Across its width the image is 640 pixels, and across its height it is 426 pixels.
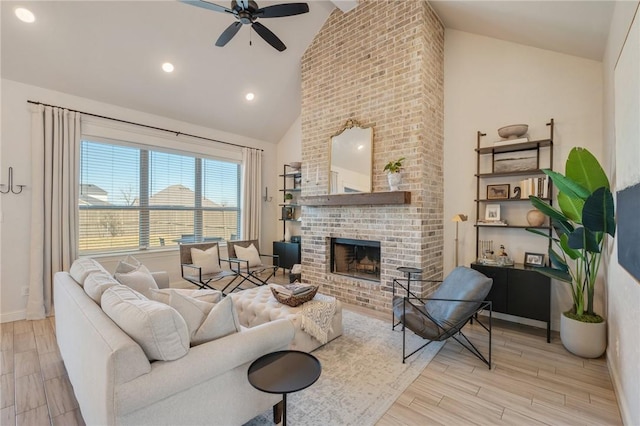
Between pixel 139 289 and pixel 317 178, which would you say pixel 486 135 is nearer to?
pixel 317 178

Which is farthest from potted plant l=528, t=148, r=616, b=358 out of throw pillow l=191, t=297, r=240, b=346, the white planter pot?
throw pillow l=191, t=297, r=240, b=346

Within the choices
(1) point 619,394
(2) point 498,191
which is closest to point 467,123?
(2) point 498,191

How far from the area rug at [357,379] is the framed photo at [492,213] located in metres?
1.68

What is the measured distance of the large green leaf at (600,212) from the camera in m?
2.12

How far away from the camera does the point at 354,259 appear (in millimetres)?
4676

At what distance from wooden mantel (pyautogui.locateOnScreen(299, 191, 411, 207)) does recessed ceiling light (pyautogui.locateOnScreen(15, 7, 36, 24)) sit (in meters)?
3.78

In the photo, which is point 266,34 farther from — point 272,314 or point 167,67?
point 272,314

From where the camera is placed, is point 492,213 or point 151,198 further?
point 151,198

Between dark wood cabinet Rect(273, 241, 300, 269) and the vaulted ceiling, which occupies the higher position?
the vaulted ceiling

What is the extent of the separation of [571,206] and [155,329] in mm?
3373

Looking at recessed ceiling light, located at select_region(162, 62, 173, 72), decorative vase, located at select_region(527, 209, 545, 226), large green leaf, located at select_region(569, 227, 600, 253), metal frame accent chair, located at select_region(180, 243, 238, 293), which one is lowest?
metal frame accent chair, located at select_region(180, 243, 238, 293)

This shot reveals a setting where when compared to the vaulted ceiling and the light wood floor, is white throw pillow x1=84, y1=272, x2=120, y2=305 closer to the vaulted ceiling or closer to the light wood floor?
the light wood floor

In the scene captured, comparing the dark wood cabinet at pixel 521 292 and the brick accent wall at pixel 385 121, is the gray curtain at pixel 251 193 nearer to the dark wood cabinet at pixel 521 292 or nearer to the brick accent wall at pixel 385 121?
the brick accent wall at pixel 385 121

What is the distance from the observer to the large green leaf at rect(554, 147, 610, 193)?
2.37m
